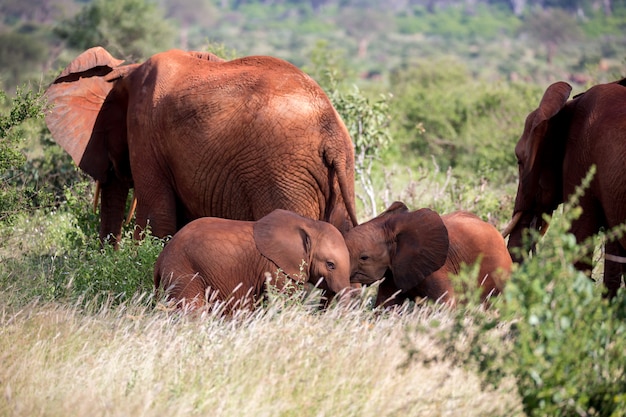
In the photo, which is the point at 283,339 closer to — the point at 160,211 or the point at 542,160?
the point at 542,160

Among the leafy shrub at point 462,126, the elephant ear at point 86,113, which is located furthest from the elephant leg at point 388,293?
the leafy shrub at point 462,126

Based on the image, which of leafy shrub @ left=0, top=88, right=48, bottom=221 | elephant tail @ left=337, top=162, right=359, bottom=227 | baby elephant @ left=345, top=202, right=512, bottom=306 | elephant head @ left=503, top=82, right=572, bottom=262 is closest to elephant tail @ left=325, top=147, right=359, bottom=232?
elephant tail @ left=337, top=162, right=359, bottom=227

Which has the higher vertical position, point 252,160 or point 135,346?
point 252,160

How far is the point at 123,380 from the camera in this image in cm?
456

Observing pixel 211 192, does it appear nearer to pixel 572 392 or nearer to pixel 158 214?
pixel 158 214

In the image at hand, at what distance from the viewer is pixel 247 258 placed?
20.0 feet

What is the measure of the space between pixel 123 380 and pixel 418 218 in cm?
260

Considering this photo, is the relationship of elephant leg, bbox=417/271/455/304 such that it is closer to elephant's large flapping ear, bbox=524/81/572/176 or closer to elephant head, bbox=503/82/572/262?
elephant head, bbox=503/82/572/262

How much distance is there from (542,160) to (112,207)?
136 inches

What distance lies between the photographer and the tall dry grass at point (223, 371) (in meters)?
4.36

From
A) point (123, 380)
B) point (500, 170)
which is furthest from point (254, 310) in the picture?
point (500, 170)

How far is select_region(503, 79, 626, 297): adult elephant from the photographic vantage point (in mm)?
5918

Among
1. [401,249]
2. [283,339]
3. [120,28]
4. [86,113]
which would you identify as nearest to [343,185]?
[401,249]

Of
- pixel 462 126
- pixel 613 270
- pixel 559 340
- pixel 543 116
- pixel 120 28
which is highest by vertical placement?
pixel 543 116
